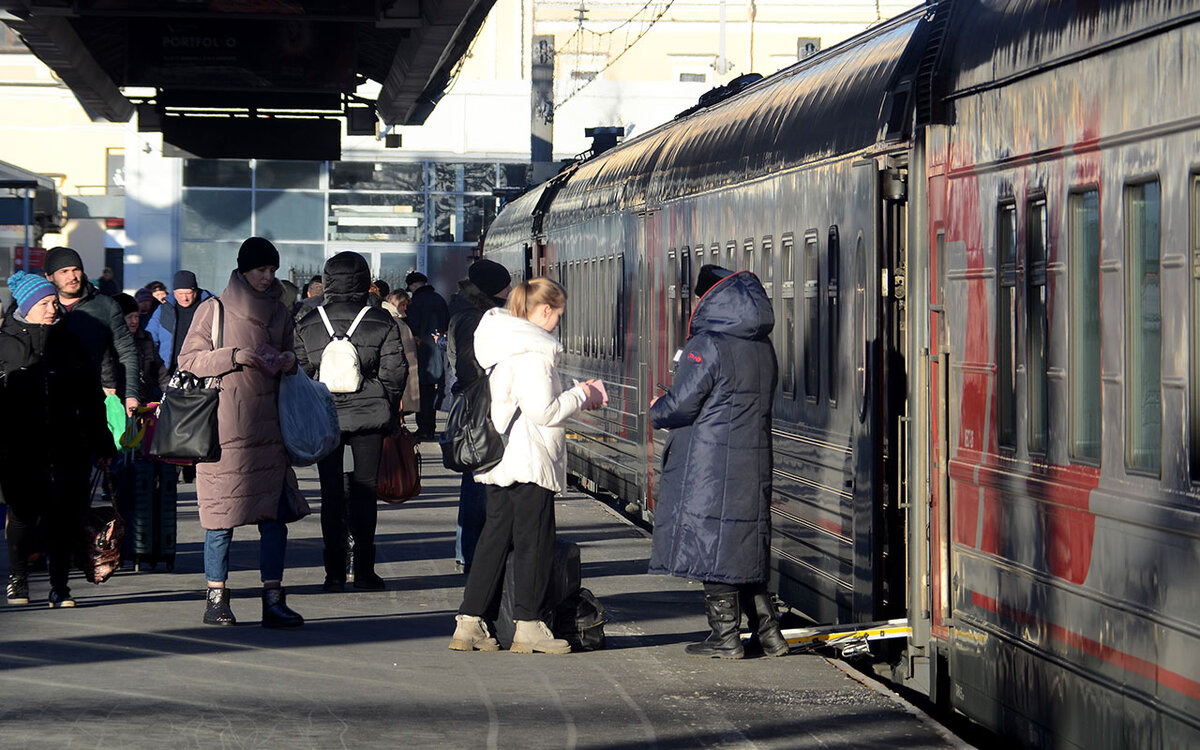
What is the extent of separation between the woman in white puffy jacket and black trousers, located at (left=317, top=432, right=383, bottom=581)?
2.20 m

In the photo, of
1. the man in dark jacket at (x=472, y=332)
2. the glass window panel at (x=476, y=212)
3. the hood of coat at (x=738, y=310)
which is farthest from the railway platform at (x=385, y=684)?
the glass window panel at (x=476, y=212)

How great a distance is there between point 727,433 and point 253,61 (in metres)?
10.1

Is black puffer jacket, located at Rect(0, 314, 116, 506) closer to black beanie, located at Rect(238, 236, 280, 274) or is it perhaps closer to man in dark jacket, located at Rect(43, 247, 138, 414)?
man in dark jacket, located at Rect(43, 247, 138, 414)

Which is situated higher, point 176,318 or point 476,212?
point 476,212

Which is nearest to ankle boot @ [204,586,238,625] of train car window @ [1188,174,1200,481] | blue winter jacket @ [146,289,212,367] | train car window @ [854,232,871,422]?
train car window @ [854,232,871,422]

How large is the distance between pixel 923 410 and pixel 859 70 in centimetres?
196

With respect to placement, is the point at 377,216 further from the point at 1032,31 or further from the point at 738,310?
the point at 1032,31

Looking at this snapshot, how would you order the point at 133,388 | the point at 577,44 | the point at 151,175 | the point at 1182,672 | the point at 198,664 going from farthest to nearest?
the point at 577,44 < the point at 151,175 < the point at 133,388 < the point at 198,664 < the point at 1182,672

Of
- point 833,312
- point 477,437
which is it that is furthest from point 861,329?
point 477,437

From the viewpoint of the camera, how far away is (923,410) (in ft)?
26.7

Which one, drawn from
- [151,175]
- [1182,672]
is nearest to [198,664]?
[1182,672]

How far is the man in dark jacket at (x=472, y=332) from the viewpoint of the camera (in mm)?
11078

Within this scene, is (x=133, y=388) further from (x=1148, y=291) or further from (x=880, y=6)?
(x=880, y=6)

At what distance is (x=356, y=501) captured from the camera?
11297 millimetres
